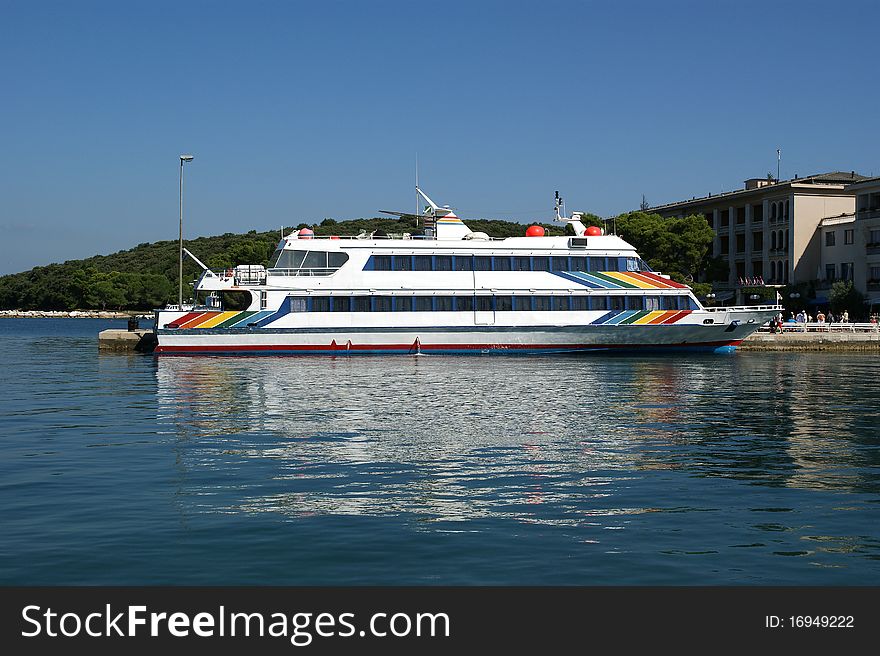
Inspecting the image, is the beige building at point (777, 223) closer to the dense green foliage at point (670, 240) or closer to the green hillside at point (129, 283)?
the dense green foliage at point (670, 240)

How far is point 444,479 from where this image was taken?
15.0 metres

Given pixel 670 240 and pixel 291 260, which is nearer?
pixel 291 260

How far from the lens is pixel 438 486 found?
47.3ft

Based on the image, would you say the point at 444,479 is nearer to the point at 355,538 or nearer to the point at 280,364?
the point at 355,538

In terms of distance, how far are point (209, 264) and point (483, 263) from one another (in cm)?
9375

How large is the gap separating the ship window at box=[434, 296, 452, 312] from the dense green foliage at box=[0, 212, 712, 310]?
75.5ft

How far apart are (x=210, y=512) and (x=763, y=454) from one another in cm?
1016

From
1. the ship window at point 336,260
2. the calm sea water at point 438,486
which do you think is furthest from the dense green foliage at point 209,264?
the calm sea water at point 438,486

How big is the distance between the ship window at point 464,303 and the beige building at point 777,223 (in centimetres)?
4059

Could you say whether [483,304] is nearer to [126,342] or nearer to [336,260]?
[336,260]

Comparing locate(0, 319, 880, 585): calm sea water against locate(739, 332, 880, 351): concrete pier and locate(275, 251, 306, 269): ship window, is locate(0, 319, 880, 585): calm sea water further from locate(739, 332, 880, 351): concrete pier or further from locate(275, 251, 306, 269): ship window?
locate(739, 332, 880, 351): concrete pier

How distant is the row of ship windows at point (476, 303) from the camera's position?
4828 cm

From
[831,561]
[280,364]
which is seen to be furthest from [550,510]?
[280,364]

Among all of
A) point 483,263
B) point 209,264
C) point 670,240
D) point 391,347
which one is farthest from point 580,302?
point 209,264
